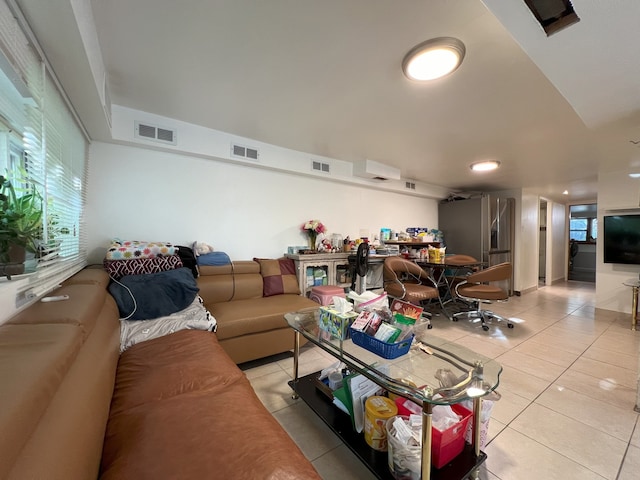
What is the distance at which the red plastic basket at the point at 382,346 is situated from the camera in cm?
137

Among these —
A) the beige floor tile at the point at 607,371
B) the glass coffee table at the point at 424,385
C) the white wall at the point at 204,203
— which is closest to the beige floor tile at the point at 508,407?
the glass coffee table at the point at 424,385

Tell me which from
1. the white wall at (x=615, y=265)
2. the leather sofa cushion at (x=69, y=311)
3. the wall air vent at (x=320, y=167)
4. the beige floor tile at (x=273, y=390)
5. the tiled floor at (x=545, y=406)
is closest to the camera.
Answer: the leather sofa cushion at (x=69, y=311)

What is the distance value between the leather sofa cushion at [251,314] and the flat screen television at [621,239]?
4812 mm

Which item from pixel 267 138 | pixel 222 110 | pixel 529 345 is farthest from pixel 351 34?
pixel 529 345

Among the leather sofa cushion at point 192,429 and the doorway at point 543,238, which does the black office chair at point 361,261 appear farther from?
the doorway at point 543,238

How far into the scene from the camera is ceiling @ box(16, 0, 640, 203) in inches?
48.8

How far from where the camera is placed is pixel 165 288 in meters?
2.04

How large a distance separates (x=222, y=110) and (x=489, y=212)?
16.9 ft

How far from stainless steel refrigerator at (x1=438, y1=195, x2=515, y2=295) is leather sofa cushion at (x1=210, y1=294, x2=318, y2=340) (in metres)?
4.08

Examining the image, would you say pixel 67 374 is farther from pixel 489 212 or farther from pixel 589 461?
pixel 489 212

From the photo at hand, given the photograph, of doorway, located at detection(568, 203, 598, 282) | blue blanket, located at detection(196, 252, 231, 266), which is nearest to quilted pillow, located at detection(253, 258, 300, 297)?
blue blanket, located at detection(196, 252, 231, 266)

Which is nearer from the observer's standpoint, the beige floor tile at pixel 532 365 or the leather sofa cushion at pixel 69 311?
the leather sofa cushion at pixel 69 311

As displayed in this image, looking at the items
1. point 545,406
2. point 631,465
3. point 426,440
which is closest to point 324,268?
point 545,406

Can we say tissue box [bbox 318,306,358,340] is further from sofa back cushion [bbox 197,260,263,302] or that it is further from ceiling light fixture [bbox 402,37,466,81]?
ceiling light fixture [bbox 402,37,466,81]
